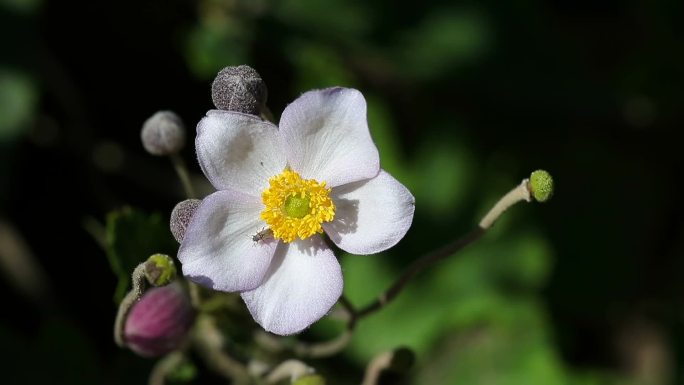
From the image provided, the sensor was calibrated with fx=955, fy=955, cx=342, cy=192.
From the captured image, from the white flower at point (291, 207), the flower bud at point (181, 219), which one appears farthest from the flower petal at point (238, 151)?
the flower bud at point (181, 219)

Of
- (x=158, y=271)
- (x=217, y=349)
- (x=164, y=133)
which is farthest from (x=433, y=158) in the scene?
(x=158, y=271)

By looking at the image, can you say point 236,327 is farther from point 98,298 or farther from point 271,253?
point 98,298

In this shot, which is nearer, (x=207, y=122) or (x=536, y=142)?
(x=207, y=122)

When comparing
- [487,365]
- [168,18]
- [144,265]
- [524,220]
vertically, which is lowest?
[487,365]

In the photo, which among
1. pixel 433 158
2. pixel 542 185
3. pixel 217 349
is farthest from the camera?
pixel 433 158

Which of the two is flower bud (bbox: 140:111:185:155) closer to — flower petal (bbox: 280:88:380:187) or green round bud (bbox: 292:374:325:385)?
flower petal (bbox: 280:88:380:187)

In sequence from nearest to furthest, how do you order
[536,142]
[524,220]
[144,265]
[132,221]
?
1. [144,265]
2. [132,221]
3. [524,220]
4. [536,142]

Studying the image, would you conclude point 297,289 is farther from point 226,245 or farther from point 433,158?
point 433,158

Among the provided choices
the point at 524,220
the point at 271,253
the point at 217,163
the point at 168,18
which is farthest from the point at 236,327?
the point at 168,18
